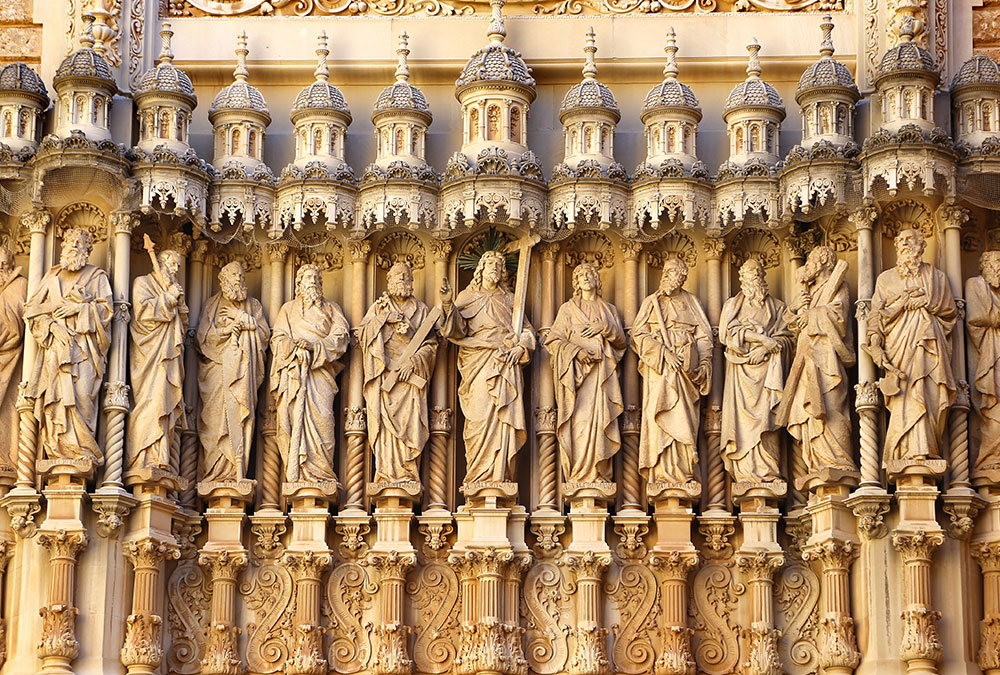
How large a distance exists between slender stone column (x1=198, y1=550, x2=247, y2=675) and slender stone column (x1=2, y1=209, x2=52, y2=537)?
1404 mm

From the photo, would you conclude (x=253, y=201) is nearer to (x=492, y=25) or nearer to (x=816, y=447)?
(x=492, y=25)

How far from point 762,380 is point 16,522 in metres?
5.97

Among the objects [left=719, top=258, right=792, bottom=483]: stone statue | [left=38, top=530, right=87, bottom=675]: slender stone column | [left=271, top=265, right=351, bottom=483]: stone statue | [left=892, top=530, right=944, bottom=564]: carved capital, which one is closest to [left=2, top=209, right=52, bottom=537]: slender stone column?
[left=38, top=530, right=87, bottom=675]: slender stone column

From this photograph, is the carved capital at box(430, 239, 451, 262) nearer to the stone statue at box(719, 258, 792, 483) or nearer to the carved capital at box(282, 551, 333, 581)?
the stone statue at box(719, 258, 792, 483)

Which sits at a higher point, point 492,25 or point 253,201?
point 492,25

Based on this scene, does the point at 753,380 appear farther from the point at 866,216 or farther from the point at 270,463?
the point at 270,463

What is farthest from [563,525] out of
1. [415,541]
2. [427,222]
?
[427,222]

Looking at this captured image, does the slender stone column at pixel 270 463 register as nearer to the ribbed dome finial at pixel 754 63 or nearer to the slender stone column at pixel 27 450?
the slender stone column at pixel 27 450

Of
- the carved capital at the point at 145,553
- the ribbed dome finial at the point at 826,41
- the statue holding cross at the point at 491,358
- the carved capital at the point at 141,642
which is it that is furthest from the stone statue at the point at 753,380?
the carved capital at the point at 141,642

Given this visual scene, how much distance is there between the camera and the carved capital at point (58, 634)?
768 inches

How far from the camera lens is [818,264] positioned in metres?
20.6

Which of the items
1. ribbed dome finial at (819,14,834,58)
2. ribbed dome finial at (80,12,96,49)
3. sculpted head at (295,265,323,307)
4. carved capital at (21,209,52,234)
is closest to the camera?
carved capital at (21,209,52,234)

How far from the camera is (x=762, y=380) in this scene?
2045 cm

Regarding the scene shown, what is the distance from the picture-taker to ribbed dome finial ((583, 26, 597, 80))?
2114cm
